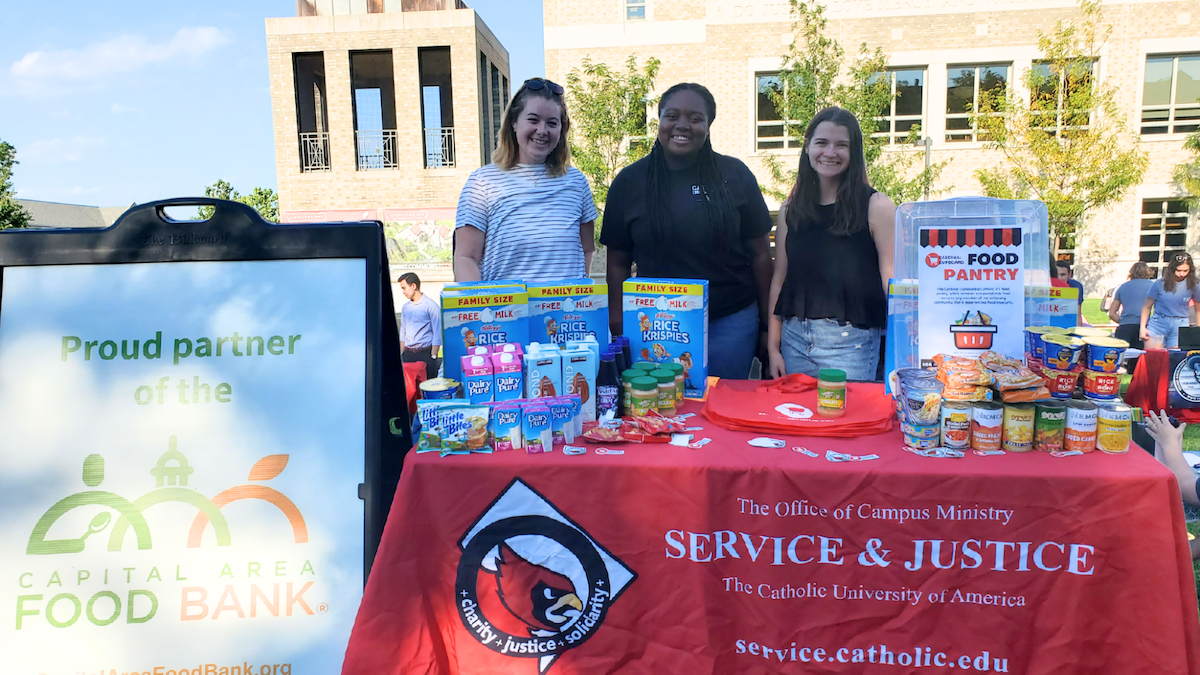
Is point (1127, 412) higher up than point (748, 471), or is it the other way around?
point (1127, 412)

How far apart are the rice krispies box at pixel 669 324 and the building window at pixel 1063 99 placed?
14.3 meters

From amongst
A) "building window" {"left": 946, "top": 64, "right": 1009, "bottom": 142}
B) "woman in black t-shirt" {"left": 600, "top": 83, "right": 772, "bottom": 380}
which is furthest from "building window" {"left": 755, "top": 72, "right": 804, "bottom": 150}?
"woman in black t-shirt" {"left": 600, "top": 83, "right": 772, "bottom": 380}

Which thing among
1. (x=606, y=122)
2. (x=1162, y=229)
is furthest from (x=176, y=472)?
(x=1162, y=229)

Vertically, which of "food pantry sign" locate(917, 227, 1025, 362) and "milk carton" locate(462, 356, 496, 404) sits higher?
"food pantry sign" locate(917, 227, 1025, 362)

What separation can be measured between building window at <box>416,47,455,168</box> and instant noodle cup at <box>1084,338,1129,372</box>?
16293 mm

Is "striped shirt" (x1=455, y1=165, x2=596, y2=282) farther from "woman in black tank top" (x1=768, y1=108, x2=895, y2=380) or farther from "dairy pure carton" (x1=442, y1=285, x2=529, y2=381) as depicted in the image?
"woman in black tank top" (x1=768, y1=108, x2=895, y2=380)

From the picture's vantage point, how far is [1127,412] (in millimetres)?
1578

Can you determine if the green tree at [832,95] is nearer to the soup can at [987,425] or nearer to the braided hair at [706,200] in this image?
the braided hair at [706,200]

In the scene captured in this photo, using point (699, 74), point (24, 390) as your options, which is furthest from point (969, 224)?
point (699, 74)

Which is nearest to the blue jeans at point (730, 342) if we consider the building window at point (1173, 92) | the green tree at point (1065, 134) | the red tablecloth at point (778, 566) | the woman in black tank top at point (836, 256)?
the woman in black tank top at point (836, 256)

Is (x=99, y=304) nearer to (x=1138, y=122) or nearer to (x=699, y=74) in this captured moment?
(x=699, y=74)

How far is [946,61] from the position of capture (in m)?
14.4

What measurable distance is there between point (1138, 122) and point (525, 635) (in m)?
18.3

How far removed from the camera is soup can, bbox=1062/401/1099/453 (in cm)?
159
